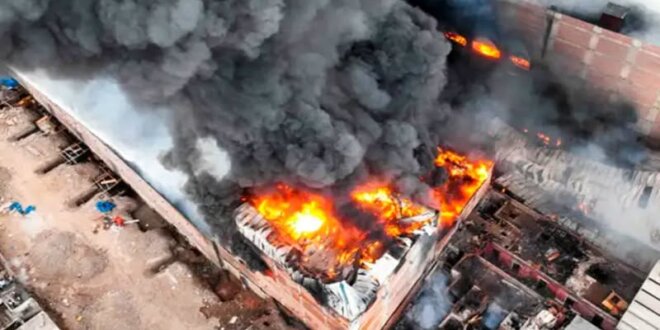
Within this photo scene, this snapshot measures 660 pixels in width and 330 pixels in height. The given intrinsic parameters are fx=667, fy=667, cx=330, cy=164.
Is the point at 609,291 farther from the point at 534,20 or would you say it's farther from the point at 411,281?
the point at 534,20

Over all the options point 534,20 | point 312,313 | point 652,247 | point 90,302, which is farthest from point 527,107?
point 90,302

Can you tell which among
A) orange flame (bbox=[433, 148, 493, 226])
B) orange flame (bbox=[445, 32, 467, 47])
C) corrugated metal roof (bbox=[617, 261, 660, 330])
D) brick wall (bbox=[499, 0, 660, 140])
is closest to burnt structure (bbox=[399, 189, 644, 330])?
corrugated metal roof (bbox=[617, 261, 660, 330])

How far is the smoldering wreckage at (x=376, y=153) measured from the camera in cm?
1675

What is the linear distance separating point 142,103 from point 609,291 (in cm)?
1537

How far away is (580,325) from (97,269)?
15.9 metres

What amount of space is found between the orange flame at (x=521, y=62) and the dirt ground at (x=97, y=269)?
1164 centimetres

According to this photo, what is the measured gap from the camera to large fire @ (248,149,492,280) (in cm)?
1902

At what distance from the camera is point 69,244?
2381cm

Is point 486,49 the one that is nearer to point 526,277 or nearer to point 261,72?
point 526,277

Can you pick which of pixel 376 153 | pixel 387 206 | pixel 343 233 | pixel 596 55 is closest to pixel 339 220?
pixel 343 233

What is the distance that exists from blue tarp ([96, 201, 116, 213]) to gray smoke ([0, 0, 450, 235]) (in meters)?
4.78

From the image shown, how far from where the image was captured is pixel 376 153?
20.6 meters

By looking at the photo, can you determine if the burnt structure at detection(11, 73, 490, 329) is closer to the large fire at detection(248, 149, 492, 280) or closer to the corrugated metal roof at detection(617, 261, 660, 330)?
the large fire at detection(248, 149, 492, 280)

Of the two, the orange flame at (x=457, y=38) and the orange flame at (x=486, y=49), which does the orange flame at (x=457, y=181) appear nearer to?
the orange flame at (x=486, y=49)
